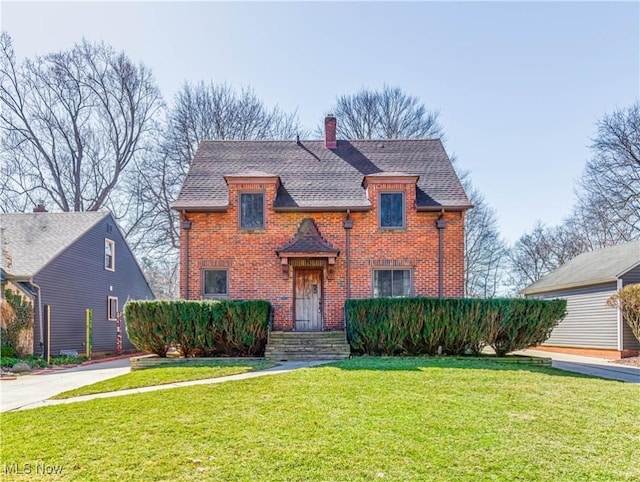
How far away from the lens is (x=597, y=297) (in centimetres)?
1628

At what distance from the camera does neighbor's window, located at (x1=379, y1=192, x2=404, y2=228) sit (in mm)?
14305

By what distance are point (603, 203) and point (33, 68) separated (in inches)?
1291

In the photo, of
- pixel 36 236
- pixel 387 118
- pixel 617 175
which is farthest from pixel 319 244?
pixel 617 175

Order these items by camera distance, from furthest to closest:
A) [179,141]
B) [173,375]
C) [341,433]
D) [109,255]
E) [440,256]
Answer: [179,141]
[109,255]
[440,256]
[173,375]
[341,433]

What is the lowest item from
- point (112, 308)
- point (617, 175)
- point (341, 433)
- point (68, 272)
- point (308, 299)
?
point (112, 308)

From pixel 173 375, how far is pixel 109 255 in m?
12.3

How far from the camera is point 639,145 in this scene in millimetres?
23578

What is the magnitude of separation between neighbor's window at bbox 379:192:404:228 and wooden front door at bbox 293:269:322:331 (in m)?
2.71

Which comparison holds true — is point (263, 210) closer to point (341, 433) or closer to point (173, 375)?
point (173, 375)

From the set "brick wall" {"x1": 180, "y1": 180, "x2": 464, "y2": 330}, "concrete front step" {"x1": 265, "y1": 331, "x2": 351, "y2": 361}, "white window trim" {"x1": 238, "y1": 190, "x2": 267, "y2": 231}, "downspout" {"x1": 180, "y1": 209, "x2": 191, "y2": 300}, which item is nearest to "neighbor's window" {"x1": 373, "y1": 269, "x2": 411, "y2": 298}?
"brick wall" {"x1": 180, "y1": 180, "x2": 464, "y2": 330}

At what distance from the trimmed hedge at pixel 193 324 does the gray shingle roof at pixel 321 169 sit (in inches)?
146

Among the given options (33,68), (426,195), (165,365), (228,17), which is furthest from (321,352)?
(33,68)

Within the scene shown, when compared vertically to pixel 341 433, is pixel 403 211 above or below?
above

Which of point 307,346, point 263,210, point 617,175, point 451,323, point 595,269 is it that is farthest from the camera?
point 617,175
